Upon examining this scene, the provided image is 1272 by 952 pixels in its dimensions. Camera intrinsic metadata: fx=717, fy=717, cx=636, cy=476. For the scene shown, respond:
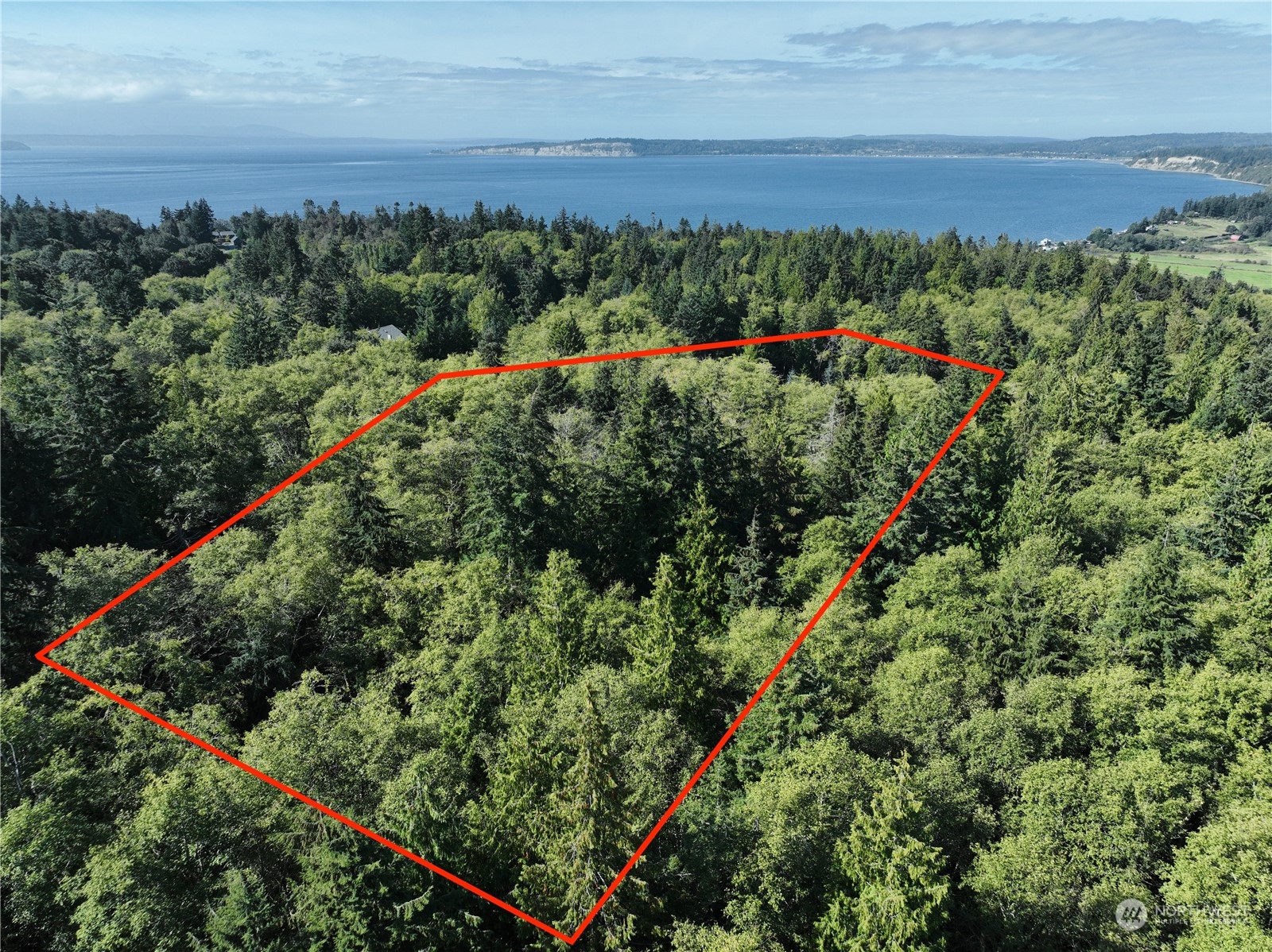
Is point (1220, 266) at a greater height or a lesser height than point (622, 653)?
greater

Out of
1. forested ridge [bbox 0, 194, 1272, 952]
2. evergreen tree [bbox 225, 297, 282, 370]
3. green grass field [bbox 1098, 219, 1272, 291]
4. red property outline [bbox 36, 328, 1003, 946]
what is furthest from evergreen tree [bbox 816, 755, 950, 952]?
green grass field [bbox 1098, 219, 1272, 291]

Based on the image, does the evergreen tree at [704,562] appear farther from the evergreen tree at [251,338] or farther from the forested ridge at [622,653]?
the evergreen tree at [251,338]

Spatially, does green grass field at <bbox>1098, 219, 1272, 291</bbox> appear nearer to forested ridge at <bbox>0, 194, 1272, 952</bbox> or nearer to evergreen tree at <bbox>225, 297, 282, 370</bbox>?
forested ridge at <bbox>0, 194, 1272, 952</bbox>

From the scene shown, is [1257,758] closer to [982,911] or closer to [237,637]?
[982,911]

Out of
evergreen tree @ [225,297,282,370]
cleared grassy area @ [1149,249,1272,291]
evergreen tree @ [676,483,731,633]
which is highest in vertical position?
cleared grassy area @ [1149,249,1272,291]

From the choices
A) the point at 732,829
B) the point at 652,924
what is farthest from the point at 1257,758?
the point at 652,924

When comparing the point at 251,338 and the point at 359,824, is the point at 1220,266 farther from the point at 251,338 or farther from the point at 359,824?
the point at 359,824

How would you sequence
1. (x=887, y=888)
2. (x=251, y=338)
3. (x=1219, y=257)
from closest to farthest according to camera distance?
(x=887, y=888) < (x=251, y=338) < (x=1219, y=257)

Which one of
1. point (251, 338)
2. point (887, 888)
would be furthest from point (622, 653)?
point (251, 338)
